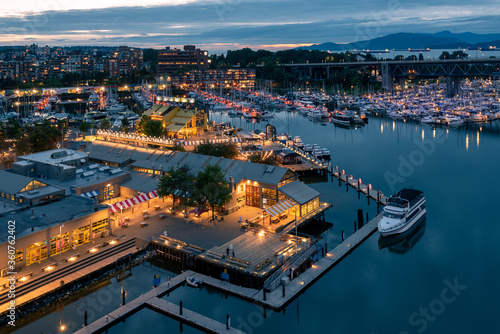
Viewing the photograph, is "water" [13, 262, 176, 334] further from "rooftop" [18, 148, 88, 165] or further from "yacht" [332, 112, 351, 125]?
"yacht" [332, 112, 351, 125]

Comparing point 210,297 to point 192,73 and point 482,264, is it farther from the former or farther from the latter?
point 192,73

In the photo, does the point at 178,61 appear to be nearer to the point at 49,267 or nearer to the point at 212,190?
the point at 212,190

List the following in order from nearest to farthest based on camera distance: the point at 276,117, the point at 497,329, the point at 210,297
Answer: the point at 497,329 < the point at 210,297 < the point at 276,117

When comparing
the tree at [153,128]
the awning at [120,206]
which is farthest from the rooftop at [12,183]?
the tree at [153,128]

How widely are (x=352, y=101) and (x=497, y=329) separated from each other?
80256mm

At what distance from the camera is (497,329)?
17.7m

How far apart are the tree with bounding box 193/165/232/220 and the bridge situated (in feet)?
279

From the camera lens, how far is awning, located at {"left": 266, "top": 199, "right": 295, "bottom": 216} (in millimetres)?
25373

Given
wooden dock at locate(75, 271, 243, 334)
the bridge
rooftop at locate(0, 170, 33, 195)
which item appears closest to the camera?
wooden dock at locate(75, 271, 243, 334)

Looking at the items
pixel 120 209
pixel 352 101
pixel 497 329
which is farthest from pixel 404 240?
pixel 352 101

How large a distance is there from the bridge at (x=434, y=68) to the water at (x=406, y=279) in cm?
6464

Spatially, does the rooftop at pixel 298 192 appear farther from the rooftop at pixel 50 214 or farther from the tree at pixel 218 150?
the rooftop at pixel 50 214

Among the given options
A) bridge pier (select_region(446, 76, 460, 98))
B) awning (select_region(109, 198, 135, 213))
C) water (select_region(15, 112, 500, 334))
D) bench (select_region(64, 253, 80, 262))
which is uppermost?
bridge pier (select_region(446, 76, 460, 98))

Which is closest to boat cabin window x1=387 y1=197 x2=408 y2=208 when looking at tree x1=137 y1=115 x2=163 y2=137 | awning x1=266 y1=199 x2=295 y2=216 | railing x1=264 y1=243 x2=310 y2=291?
awning x1=266 y1=199 x2=295 y2=216
